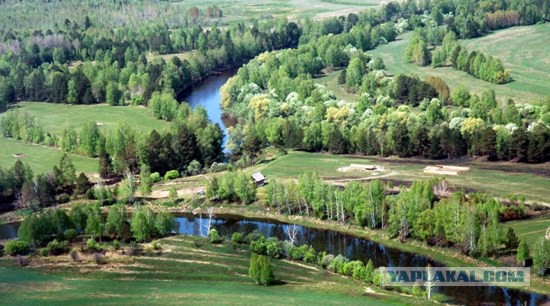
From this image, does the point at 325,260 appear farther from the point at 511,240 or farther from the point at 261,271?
the point at 511,240

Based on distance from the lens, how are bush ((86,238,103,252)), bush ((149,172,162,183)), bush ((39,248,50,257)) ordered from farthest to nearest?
bush ((149,172,162,183))
bush ((86,238,103,252))
bush ((39,248,50,257))

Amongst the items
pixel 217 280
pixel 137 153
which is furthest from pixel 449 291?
pixel 137 153

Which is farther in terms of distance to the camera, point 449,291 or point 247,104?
point 247,104

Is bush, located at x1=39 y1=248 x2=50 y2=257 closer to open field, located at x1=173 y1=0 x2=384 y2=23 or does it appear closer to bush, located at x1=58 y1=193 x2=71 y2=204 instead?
bush, located at x1=58 y1=193 x2=71 y2=204

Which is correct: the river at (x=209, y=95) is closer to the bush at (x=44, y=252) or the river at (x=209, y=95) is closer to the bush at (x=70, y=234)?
the bush at (x=70, y=234)

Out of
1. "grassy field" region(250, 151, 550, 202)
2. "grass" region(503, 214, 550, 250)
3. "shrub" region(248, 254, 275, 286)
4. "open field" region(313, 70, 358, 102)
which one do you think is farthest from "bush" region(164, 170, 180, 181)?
"open field" region(313, 70, 358, 102)

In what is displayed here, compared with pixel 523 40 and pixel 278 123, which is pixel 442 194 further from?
pixel 523 40
